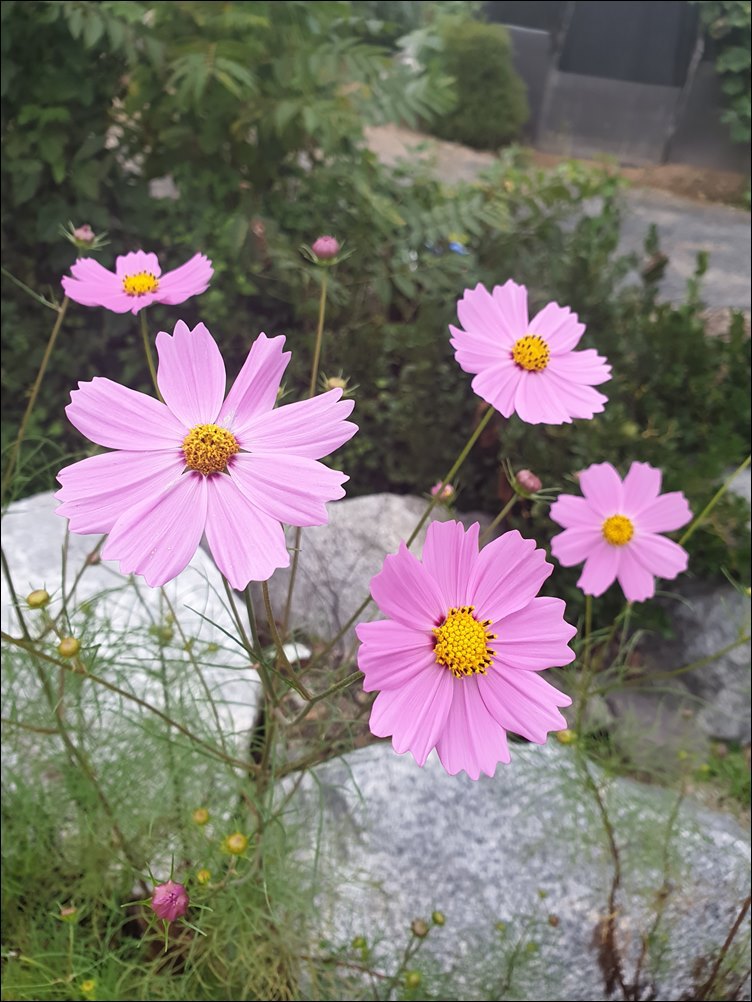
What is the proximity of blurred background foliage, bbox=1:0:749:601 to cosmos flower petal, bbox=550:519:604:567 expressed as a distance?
0.54 m

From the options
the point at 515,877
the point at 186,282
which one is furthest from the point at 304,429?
the point at 515,877

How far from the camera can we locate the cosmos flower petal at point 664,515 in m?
0.94

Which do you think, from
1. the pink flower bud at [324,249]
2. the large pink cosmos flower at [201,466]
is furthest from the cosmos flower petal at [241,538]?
the pink flower bud at [324,249]

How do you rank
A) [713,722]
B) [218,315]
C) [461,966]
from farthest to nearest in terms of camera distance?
[218,315] < [713,722] < [461,966]

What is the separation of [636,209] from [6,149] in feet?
5.05

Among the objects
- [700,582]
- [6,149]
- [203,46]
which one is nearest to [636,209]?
[700,582]

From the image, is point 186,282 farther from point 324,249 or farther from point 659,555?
point 659,555

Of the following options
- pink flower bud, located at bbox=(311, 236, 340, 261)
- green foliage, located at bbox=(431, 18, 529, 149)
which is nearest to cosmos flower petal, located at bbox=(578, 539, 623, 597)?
pink flower bud, located at bbox=(311, 236, 340, 261)

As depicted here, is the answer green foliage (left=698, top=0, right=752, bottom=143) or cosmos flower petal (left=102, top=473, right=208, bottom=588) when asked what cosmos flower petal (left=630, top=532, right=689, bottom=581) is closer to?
cosmos flower petal (left=102, top=473, right=208, bottom=588)

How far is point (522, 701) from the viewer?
0.44 metres

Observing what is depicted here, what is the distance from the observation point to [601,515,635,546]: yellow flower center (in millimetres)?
932

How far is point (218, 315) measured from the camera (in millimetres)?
1678

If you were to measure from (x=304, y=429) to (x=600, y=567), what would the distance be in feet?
1.92

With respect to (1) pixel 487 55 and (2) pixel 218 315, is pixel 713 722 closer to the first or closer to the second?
(2) pixel 218 315
